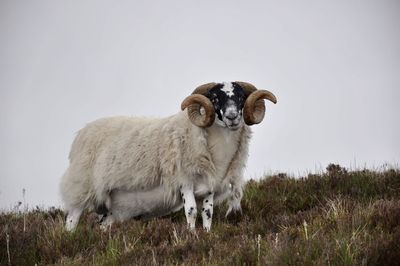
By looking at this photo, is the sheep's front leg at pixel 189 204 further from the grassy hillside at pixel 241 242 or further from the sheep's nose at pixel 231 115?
Answer: the sheep's nose at pixel 231 115

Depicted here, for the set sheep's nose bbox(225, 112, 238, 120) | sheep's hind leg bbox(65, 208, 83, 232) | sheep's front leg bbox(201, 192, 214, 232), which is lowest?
sheep's hind leg bbox(65, 208, 83, 232)

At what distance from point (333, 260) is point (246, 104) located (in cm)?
457

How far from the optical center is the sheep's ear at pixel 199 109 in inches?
357

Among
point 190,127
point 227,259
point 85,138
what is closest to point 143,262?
point 227,259

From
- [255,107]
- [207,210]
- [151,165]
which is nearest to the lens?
[207,210]

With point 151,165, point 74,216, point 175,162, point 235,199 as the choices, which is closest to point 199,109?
point 175,162

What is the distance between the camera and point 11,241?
22.9ft

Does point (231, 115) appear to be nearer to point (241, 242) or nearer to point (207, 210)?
point (207, 210)

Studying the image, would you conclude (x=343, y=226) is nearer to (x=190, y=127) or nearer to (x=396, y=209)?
(x=396, y=209)

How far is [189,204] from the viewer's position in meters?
8.85

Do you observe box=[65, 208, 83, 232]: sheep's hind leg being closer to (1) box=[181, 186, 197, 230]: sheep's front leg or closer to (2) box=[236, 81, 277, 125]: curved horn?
(1) box=[181, 186, 197, 230]: sheep's front leg

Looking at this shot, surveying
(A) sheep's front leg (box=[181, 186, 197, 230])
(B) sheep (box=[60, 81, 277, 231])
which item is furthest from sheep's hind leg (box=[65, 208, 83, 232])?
(A) sheep's front leg (box=[181, 186, 197, 230])

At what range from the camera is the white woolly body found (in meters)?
9.12

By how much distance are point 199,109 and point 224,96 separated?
443 mm
